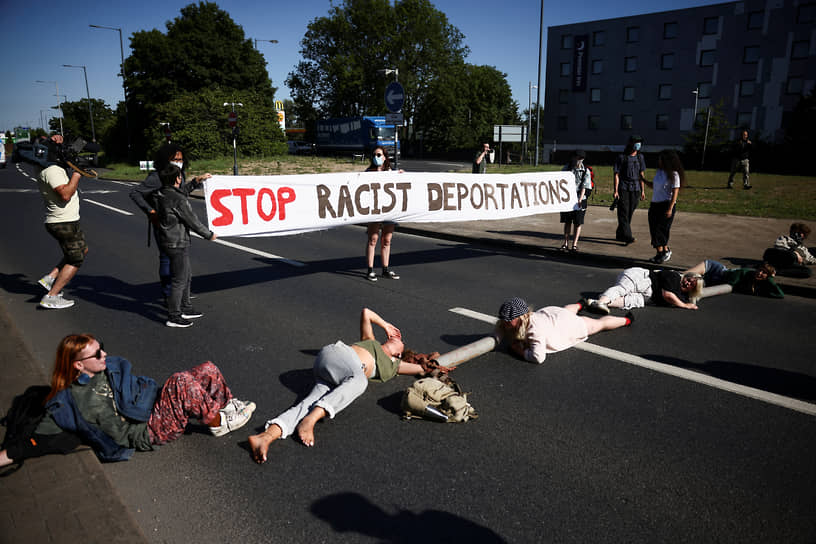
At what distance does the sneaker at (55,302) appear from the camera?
7.09m

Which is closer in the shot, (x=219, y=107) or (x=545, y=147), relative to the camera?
(x=219, y=107)

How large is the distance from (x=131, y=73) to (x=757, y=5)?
2317 inches

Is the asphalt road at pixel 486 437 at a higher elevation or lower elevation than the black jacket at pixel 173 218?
lower

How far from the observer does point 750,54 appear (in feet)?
161

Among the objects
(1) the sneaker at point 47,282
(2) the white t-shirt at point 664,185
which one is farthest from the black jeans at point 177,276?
(2) the white t-shirt at point 664,185

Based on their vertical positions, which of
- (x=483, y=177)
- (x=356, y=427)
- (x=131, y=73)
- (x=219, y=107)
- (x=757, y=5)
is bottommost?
(x=356, y=427)

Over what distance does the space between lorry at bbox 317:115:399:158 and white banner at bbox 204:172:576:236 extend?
36.6 metres

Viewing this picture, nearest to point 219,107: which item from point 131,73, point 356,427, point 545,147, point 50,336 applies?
point 131,73

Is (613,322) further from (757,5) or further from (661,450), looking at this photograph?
(757,5)

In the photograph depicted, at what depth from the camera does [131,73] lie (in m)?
51.5

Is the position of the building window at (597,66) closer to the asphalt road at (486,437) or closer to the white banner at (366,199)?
the white banner at (366,199)

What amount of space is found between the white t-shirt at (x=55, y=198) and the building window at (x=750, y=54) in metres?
58.3

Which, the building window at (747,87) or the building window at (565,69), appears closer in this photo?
the building window at (747,87)

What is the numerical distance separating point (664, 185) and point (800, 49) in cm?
5011
